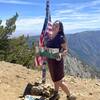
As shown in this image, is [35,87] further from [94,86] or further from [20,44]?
[20,44]

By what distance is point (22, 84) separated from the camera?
1198 cm

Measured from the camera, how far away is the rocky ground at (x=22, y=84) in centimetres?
1083

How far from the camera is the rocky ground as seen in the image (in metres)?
10.8

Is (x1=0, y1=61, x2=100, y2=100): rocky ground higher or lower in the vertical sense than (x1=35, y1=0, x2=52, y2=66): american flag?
lower

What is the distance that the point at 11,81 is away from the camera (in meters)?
12.1

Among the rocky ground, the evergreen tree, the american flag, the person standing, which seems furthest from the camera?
the evergreen tree

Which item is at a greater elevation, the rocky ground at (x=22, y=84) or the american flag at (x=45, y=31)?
the american flag at (x=45, y=31)

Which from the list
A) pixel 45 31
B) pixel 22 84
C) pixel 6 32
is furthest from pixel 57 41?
pixel 6 32

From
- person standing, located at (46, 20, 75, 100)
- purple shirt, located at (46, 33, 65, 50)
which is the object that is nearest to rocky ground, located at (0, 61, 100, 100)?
person standing, located at (46, 20, 75, 100)

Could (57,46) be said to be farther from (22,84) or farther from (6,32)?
(6,32)

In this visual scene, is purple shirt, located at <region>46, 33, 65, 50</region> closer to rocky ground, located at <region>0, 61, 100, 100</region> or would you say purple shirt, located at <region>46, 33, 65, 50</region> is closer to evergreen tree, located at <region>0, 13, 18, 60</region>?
rocky ground, located at <region>0, 61, 100, 100</region>

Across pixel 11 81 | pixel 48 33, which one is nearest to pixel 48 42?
pixel 48 33

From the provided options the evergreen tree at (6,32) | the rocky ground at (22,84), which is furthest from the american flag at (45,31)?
the evergreen tree at (6,32)

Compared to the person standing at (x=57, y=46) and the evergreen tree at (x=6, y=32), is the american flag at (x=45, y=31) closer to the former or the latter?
the person standing at (x=57, y=46)
